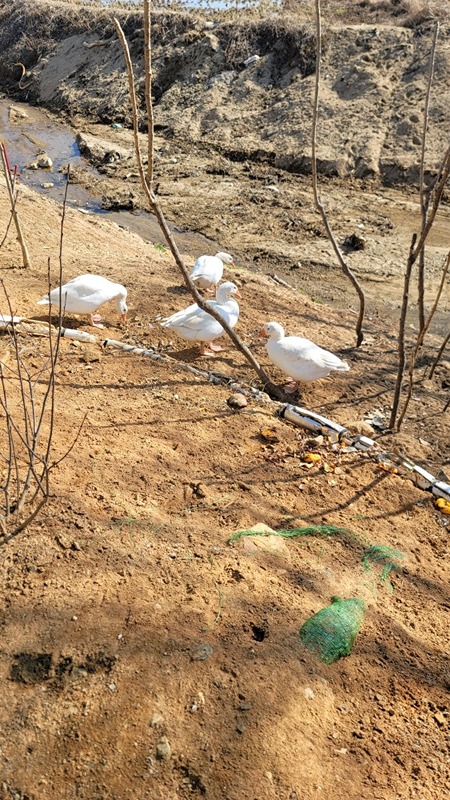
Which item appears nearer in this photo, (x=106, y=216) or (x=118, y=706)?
(x=118, y=706)

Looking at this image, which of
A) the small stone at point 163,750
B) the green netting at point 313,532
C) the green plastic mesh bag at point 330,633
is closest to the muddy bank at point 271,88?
the green netting at point 313,532

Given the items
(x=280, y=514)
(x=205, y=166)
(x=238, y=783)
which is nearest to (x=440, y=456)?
(x=280, y=514)

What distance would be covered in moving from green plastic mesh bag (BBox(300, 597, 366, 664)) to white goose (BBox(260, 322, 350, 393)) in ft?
8.10

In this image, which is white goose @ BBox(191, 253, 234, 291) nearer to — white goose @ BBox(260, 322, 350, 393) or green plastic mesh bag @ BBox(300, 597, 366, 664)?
white goose @ BBox(260, 322, 350, 393)

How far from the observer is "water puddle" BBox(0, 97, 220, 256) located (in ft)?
35.8

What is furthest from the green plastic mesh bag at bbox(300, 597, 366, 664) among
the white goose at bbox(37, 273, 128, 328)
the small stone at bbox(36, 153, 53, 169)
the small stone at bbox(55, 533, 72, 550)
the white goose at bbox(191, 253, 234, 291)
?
the small stone at bbox(36, 153, 53, 169)

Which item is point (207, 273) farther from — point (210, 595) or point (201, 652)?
point (201, 652)

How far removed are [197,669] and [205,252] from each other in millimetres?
8658

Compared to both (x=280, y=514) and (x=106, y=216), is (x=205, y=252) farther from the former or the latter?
(x=280, y=514)

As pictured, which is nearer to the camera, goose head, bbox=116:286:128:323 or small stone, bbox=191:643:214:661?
small stone, bbox=191:643:214:661

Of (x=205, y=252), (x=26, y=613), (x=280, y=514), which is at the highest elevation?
(x=26, y=613)

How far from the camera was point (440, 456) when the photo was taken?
4805 millimetres

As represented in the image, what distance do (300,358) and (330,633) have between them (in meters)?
2.64

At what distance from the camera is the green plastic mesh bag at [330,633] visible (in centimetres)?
268
